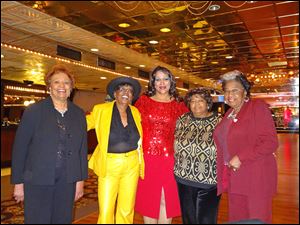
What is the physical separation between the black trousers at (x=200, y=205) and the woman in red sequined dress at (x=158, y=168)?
0.19 m

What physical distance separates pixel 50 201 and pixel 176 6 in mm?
4086

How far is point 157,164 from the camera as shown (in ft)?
7.98

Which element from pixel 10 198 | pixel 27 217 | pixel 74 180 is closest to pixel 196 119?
pixel 74 180

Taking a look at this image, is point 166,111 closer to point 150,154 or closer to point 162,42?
point 150,154

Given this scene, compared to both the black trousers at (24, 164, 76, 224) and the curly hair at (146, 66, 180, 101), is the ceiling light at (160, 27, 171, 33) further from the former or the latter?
the black trousers at (24, 164, 76, 224)

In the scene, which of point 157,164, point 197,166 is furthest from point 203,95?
point 157,164

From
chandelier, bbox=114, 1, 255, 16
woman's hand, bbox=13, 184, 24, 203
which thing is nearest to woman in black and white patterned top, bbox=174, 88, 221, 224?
woman's hand, bbox=13, 184, 24, 203

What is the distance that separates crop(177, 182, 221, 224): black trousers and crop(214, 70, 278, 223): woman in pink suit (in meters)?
0.12

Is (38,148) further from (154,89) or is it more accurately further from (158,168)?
(154,89)

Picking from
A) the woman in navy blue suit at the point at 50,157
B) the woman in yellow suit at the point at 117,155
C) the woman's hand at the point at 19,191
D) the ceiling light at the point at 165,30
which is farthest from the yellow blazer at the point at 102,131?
the ceiling light at the point at 165,30

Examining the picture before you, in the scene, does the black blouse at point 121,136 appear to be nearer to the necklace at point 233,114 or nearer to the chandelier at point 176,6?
the necklace at point 233,114

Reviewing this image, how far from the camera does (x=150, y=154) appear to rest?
2.44 meters

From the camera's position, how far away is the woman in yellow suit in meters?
2.22

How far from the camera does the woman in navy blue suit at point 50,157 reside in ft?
6.23
